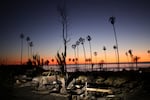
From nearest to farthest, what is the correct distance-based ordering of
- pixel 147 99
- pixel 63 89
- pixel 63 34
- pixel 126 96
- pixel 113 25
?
pixel 147 99 → pixel 126 96 → pixel 63 89 → pixel 63 34 → pixel 113 25

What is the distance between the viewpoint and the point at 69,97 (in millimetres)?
19109

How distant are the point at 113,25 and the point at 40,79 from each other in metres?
41.9

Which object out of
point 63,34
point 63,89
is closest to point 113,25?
point 63,34

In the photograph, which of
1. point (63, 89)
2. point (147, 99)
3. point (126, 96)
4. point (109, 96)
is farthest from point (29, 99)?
point (147, 99)

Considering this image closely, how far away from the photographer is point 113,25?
63.7 m

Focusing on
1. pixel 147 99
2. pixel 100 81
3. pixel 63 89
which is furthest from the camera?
pixel 100 81

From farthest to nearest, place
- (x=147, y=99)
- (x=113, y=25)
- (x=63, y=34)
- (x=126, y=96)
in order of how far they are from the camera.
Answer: (x=113, y=25) → (x=63, y=34) → (x=126, y=96) → (x=147, y=99)

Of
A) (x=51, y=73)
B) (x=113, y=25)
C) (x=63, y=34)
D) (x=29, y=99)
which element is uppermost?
(x=113, y=25)

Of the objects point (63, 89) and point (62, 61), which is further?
point (62, 61)

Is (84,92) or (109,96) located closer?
(109,96)

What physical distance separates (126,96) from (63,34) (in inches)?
902

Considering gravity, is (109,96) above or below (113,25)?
below

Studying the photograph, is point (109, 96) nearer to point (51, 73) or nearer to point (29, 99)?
point (29, 99)

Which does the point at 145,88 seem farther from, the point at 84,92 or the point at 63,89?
the point at 63,89
